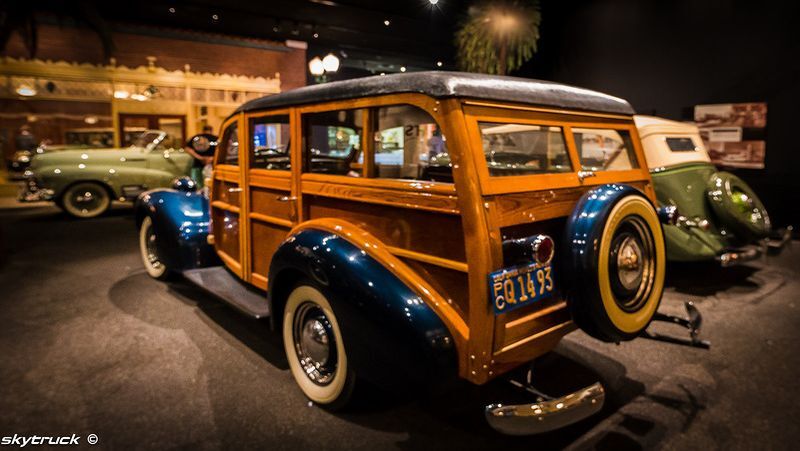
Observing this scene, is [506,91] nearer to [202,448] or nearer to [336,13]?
[202,448]

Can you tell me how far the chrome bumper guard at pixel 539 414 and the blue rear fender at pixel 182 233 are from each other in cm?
303

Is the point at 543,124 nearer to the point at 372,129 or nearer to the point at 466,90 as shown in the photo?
the point at 466,90

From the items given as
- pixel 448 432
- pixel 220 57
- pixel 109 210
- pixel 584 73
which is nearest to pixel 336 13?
pixel 220 57

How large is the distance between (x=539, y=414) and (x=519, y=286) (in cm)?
50

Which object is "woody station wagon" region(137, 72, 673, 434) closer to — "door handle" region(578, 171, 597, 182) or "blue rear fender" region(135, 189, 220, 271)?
"door handle" region(578, 171, 597, 182)

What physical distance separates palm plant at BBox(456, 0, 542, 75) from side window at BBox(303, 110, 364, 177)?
878cm

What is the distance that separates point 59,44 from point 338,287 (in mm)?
13479

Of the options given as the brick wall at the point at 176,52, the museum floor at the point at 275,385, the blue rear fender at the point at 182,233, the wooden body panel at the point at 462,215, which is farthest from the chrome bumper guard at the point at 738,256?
the brick wall at the point at 176,52

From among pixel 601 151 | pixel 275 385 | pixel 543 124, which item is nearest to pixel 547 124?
pixel 543 124

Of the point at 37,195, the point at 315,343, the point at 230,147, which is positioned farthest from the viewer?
the point at 37,195

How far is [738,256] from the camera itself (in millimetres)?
4691

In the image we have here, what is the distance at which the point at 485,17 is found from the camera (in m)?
11.4

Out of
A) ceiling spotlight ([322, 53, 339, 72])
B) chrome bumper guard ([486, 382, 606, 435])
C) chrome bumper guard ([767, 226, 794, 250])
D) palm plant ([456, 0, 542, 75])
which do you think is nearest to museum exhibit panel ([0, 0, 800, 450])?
chrome bumper guard ([486, 382, 606, 435])

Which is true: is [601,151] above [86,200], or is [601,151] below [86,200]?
above
